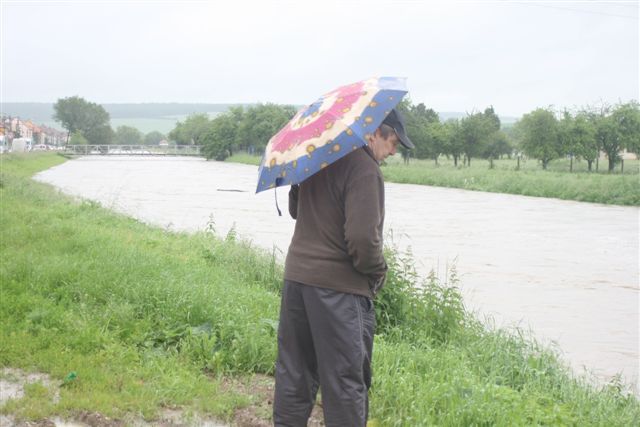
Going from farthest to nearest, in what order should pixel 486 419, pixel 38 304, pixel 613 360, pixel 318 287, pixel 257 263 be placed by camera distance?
pixel 257 263
pixel 613 360
pixel 38 304
pixel 486 419
pixel 318 287

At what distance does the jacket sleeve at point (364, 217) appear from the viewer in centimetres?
315

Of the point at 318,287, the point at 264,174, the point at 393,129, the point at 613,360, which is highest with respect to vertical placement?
the point at 393,129

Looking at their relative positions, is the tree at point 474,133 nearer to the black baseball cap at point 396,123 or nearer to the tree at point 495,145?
the tree at point 495,145

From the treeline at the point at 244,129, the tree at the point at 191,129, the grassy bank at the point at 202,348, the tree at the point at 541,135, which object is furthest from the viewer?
the tree at the point at 191,129

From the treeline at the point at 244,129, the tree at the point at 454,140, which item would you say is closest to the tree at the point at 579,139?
the tree at the point at 454,140

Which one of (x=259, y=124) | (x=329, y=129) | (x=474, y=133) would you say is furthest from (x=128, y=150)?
(x=329, y=129)

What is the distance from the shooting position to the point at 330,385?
3.39 m

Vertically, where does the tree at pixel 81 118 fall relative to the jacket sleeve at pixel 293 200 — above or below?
above

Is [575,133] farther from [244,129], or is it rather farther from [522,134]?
[244,129]

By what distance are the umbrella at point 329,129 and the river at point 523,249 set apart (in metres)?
5.06

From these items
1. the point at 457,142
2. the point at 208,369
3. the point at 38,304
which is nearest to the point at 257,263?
the point at 38,304

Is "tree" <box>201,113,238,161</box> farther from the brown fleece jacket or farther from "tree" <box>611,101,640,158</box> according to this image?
the brown fleece jacket

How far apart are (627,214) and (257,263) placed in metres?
21.8

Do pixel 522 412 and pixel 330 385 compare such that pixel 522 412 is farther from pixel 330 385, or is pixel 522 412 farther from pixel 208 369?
pixel 208 369
